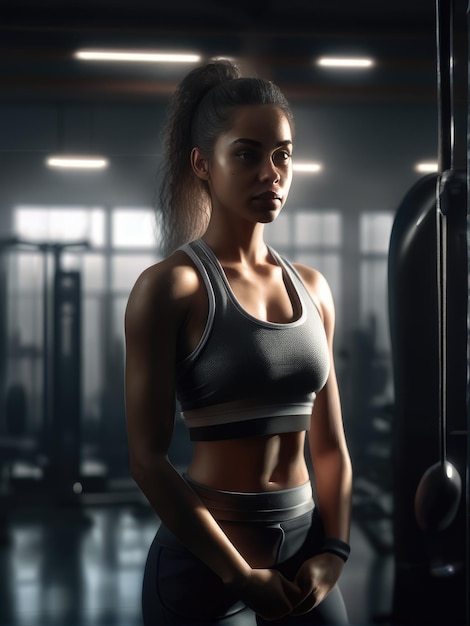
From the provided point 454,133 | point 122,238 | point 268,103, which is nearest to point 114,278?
point 122,238

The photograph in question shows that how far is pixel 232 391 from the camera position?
92 centimetres

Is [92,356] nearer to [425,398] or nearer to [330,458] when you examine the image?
[330,458]

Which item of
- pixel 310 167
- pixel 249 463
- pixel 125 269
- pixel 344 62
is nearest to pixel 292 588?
pixel 249 463

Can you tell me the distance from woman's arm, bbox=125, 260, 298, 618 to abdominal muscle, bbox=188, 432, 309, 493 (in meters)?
0.05

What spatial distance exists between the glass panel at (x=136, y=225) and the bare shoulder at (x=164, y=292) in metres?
0.15

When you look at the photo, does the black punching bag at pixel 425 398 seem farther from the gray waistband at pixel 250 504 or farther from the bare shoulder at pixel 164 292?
the bare shoulder at pixel 164 292

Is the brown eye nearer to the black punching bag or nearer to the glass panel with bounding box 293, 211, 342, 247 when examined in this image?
the glass panel with bounding box 293, 211, 342, 247

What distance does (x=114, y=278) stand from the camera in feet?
3.57

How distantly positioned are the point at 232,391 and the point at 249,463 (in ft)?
0.35

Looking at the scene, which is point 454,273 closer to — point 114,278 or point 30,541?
point 114,278

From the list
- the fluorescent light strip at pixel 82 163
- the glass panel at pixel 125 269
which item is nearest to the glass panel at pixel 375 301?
the glass panel at pixel 125 269

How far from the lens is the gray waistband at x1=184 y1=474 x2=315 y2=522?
0.94 m

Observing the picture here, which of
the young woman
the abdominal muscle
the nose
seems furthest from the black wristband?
the nose

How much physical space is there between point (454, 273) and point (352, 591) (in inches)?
21.7
